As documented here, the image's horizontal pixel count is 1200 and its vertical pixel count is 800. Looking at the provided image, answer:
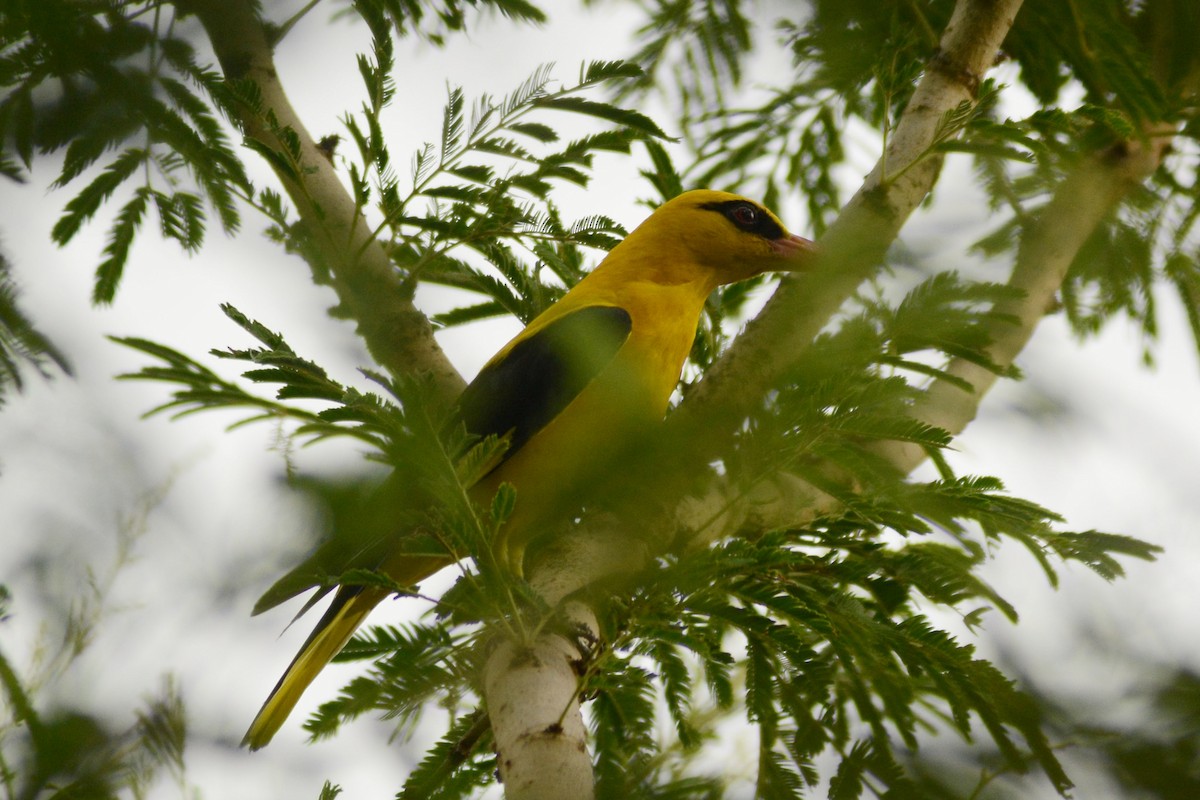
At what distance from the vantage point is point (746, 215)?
15.7 feet

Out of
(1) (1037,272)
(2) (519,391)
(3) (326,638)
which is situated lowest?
Answer: (1) (1037,272)

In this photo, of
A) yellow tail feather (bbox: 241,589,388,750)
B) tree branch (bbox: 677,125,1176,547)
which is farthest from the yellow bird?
tree branch (bbox: 677,125,1176,547)

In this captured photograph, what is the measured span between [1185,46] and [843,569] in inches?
54.5

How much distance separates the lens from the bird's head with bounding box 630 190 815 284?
4762 millimetres

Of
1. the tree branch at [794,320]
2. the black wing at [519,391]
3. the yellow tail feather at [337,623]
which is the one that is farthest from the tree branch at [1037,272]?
the yellow tail feather at [337,623]

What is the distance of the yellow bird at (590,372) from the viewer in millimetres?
1249

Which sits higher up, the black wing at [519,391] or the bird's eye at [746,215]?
the bird's eye at [746,215]

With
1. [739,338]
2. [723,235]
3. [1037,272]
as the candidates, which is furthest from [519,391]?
[1037,272]

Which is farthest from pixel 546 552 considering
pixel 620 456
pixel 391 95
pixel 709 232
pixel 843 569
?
pixel 709 232

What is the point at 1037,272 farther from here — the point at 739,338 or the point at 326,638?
the point at 326,638

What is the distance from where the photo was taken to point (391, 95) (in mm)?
2887

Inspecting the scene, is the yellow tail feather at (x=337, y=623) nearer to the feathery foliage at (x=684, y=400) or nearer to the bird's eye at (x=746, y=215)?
the feathery foliage at (x=684, y=400)

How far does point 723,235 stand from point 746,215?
0.14m

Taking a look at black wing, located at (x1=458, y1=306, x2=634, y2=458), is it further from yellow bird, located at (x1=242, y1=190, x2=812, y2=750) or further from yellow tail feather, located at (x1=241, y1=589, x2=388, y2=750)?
yellow tail feather, located at (x1=241, y1=589, x2=388, y2=750)
